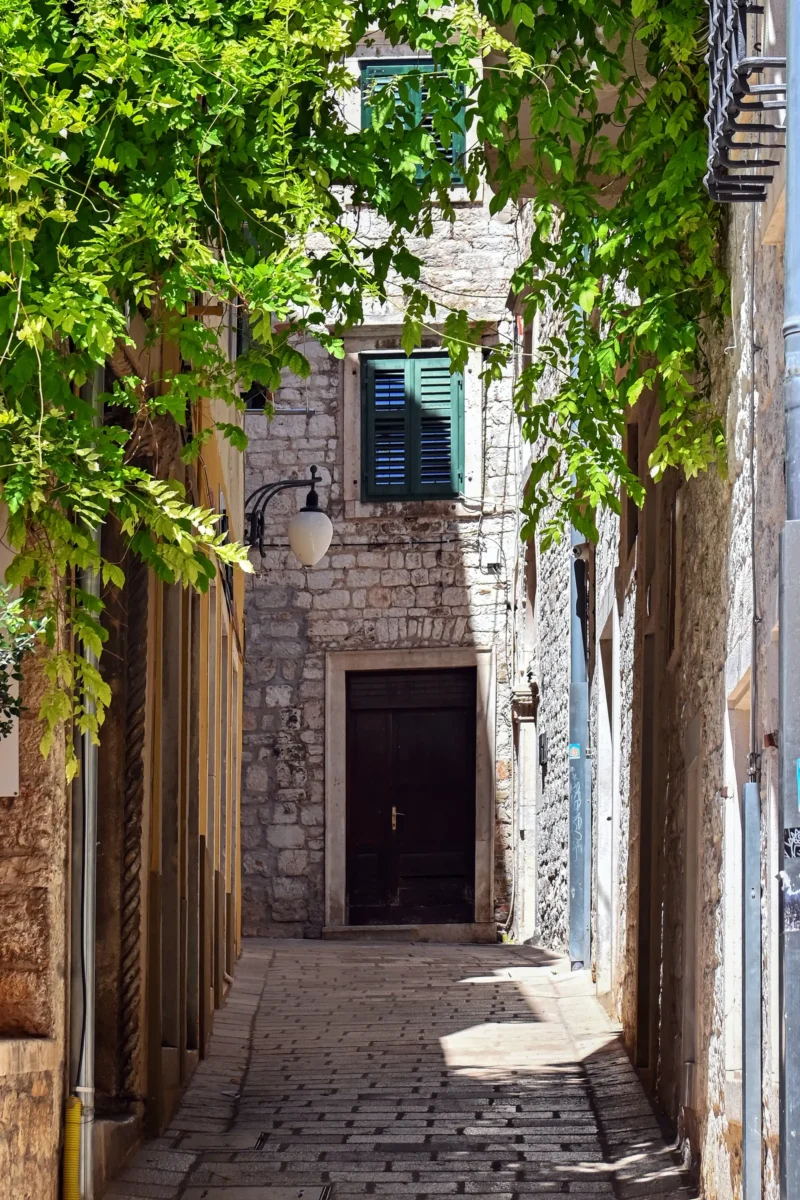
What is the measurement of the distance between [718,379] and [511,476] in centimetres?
1309

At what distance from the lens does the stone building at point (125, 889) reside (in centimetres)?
570

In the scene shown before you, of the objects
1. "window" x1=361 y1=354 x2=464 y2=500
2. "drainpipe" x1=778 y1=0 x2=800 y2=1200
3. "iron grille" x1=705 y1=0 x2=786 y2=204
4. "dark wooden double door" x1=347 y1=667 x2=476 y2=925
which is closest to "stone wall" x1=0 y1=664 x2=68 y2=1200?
"iron grille" x1=705 y1=0 x2=786 y2=204

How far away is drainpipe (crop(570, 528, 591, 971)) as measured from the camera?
1399 cm

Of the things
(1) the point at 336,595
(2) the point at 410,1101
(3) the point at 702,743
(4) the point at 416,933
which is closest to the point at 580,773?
(4) the point at 416,933

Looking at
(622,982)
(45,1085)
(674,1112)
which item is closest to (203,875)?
(622,982)

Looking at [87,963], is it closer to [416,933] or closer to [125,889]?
[125,889]

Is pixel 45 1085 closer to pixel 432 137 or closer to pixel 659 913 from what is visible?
pixel 432 137

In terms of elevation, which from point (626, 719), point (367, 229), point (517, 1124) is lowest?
point (517, 1124)

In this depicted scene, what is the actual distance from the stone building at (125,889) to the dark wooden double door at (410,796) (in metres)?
6.60

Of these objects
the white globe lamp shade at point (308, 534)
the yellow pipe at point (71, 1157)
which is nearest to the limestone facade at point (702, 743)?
the yellow pipe at point (71, 1157)

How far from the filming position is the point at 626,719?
1112cm

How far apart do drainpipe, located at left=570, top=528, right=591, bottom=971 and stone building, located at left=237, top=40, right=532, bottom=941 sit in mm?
4398

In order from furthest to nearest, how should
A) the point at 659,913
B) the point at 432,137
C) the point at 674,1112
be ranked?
the point at 659,913
the point at 674,1112
the point at 432,137

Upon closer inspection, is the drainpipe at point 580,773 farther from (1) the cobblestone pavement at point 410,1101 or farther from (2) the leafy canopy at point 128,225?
(2) the leafy canopy at point 128,225
